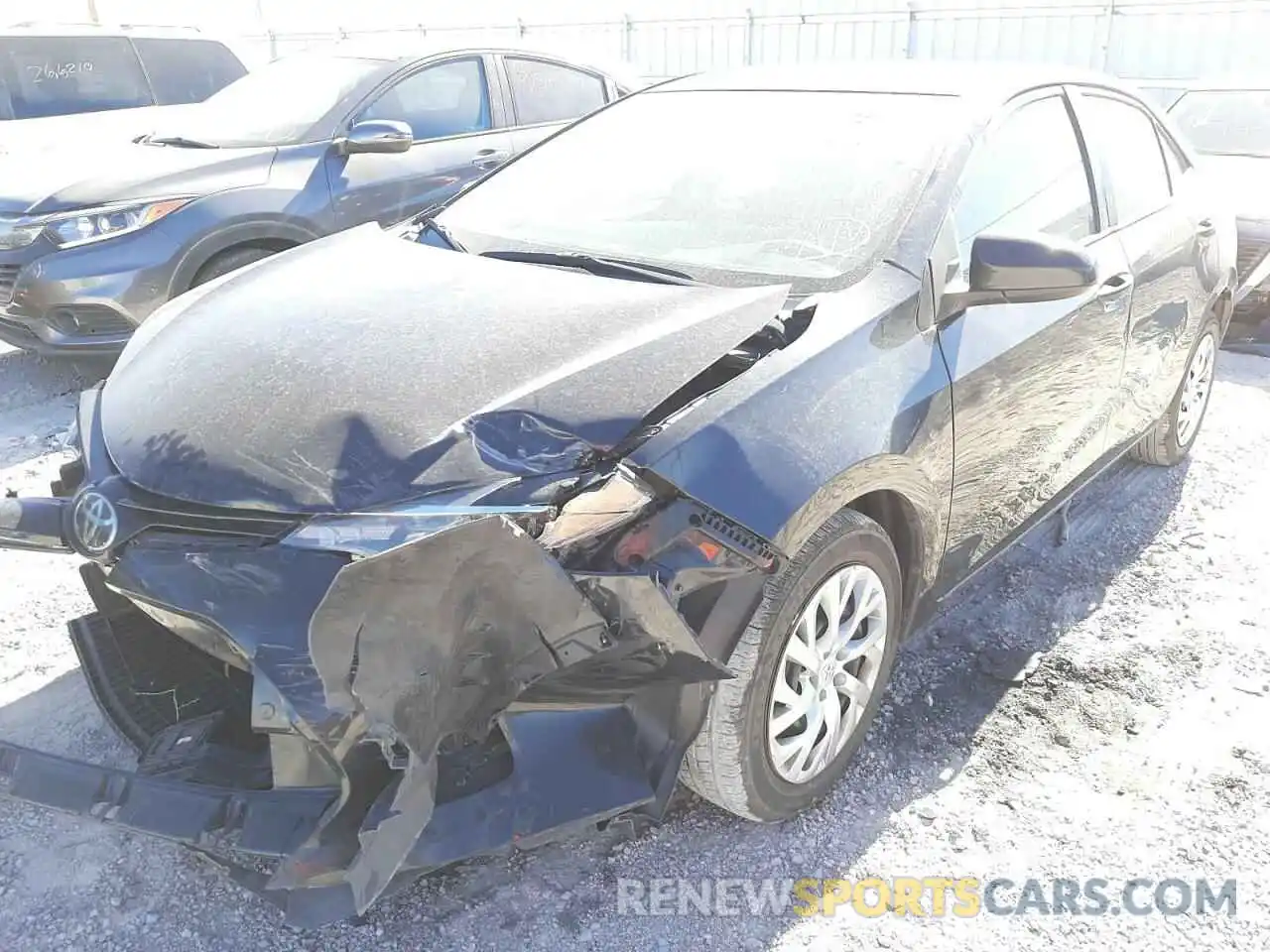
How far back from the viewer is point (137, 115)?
6930mm

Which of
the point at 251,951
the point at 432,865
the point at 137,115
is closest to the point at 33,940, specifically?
the point at 251,951

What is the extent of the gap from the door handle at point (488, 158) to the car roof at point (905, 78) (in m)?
2.47

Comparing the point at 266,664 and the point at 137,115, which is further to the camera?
the point at 137,115

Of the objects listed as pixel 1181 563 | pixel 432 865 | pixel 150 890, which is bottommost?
pixel 1181 563

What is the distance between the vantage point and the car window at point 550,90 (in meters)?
6.13

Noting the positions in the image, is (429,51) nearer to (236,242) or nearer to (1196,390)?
(236,242)

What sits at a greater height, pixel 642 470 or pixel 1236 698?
pixel 642 470

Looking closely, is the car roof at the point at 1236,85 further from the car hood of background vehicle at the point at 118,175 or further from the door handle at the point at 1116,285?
the car hood of background vehicle at the point at 118,175

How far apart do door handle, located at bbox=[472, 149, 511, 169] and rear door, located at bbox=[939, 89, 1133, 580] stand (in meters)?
3.49

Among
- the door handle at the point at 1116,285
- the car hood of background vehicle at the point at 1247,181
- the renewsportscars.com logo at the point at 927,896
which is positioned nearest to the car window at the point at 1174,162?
the door handle at the point at 1116,285

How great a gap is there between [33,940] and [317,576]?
112cm

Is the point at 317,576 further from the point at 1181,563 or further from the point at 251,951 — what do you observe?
the point at 1181,563

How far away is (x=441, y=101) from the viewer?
5840 millimetres

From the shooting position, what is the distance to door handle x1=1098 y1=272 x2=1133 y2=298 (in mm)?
3184
